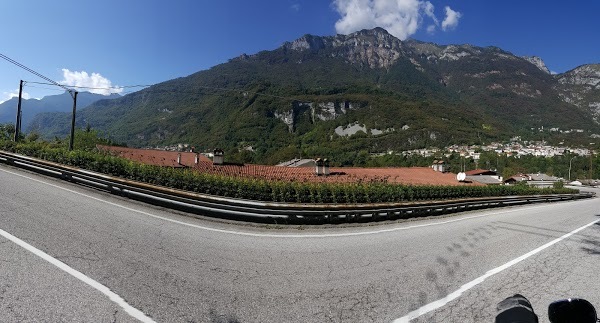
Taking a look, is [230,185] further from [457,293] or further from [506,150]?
[506,150]

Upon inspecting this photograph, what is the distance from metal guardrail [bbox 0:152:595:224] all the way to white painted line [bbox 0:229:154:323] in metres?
4.73

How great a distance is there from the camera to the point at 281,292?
441cm

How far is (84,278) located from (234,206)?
543 centimetres

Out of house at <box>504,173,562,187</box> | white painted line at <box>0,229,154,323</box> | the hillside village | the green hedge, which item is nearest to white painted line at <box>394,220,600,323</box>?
white painted line at <box>0,229,154,323</box>

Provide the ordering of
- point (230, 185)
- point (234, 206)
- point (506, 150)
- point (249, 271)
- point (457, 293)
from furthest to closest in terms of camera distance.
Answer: point (506, 150) → point (230, 185) → point (234, 206) → point (249, 271) → point (457, 293)

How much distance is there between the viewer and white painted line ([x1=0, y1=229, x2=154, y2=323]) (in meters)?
3.47

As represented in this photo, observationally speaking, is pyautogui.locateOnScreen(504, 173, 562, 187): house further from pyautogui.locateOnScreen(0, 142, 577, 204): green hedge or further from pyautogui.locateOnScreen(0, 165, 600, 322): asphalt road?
pyautogui.locateOnScreen(0, 165, 600, 322): asphalt road

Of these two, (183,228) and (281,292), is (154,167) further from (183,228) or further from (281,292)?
(281,292)

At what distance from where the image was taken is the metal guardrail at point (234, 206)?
31.5 feet

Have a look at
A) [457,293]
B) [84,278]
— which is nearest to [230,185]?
[84,278]

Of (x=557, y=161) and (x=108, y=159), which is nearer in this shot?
(x=108, y=159)

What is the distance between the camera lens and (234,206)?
9539 millimetres

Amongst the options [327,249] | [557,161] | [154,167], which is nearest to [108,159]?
[154,167]

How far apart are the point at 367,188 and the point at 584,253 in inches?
336
